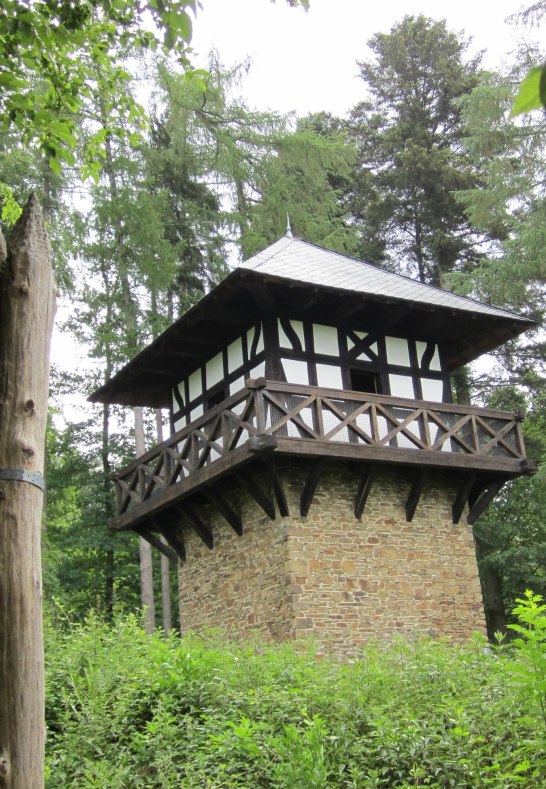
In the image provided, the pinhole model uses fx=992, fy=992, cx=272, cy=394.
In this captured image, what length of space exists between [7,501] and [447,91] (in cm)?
2792

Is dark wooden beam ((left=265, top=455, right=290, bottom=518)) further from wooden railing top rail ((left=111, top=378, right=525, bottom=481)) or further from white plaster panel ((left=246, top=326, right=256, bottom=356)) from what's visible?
white plaster panel ((left=246, top=326, right=256, bottom=356))

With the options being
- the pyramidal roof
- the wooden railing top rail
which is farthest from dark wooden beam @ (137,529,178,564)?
the pyramidal roof

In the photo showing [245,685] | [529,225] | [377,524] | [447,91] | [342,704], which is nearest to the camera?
Answer: [342,704]

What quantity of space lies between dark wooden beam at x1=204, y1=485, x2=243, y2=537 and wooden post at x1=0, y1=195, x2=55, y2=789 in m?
10.2

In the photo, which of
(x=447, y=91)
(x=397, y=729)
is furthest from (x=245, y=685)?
(x=447, y=91)

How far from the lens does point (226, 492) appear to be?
15180mm

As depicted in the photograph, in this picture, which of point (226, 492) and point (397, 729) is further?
point (226, 492)

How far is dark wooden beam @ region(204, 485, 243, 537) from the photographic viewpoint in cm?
1475

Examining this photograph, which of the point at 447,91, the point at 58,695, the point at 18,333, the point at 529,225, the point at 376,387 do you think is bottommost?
the point at 58,695

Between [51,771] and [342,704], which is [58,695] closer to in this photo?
[51,771]

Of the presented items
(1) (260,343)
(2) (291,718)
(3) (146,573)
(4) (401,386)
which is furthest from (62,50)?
(3) (146,573)

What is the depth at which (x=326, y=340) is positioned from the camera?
600 inches

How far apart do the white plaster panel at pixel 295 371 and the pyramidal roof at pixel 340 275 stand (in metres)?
1.31

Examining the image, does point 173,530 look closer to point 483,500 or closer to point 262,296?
point 262,296
